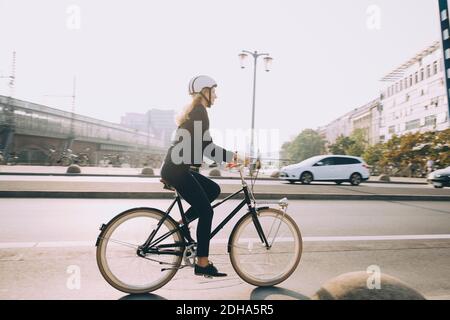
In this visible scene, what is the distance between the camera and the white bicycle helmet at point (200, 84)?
3.28 m

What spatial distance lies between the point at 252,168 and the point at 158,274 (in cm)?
135

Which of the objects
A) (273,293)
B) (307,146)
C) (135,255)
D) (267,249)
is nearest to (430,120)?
(307,146)

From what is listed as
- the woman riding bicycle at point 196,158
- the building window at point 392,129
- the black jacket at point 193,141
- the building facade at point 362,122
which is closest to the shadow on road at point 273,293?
the woman riding bicycle at point 196,158

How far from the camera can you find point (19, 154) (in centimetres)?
3259

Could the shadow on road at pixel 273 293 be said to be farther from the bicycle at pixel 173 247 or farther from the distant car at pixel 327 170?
the distant car at pixel 327 170

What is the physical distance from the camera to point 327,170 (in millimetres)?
18703

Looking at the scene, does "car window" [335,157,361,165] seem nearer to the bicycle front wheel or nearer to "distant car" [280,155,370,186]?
"distant car" [280,155,370,186]

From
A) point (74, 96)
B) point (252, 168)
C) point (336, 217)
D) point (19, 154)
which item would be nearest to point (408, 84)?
point (74, 96)

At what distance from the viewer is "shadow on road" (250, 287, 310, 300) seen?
10.2 ft

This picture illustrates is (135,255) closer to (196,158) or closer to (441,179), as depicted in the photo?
(196,158)

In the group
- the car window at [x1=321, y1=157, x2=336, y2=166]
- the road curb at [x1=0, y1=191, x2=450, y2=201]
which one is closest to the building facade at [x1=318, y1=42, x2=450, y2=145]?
the car window at [x1=321, y1=157, x2=336, y2=166]

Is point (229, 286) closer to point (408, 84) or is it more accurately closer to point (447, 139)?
point (447, 139)

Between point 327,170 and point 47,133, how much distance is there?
118 ft

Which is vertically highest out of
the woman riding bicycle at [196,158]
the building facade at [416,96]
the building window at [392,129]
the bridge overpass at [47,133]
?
the building facade at [416,96]
